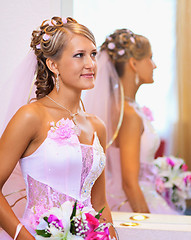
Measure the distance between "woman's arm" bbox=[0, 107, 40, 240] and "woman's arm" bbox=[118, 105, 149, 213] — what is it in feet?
3.30

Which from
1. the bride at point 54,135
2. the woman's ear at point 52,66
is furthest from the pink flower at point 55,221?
the woman's ear at point 52,66

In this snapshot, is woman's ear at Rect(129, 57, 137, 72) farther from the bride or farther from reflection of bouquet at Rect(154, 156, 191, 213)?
the bride

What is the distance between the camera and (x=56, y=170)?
1.35 meters

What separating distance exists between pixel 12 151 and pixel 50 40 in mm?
397

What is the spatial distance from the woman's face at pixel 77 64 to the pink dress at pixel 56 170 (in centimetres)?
14

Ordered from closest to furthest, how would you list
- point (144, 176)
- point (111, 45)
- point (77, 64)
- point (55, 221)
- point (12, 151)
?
point (55, 221)
point (12, 151)
point (77, 64)
point (111, 45)
point (144, 176)

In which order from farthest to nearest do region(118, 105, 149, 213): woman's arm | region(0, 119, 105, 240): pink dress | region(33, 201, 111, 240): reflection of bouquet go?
1. region(118, 105, 149, 213): woman's arm
2. region(0, 119, 105, 240): pink dress
3. region(33, 201, 111, 240): reflection of bouquet

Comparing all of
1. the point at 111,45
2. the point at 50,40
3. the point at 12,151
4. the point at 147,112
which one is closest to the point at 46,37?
the point at 50,40

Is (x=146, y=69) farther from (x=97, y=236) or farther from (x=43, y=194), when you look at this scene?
(x=97, y=236)

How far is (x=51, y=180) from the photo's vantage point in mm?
1360

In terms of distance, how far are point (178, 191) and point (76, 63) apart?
47.0 inches

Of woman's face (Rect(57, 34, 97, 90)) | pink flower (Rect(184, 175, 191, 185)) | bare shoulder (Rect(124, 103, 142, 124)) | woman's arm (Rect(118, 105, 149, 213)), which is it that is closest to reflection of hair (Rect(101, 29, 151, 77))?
bare shoulder (Rect(124, 103, 142, 124))

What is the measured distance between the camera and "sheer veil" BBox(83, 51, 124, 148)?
7.25 feet

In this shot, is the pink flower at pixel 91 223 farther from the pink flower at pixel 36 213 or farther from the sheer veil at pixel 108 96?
the sheer veil at pixel 108 96
